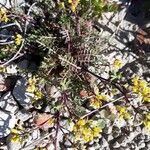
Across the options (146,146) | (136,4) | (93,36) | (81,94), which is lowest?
(146,146)

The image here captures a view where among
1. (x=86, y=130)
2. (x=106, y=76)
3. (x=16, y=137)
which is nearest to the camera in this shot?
(x=86, y=130)

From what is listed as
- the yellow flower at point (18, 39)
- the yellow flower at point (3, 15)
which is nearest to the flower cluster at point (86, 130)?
the yellow flower at point (18, 39)

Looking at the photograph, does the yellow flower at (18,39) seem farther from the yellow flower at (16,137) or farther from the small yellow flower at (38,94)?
the yellow flower at (16,137)

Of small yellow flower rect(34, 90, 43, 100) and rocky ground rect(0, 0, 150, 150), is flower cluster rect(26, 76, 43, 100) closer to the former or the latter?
small yellow flower rect(34, 90, 43, 100)

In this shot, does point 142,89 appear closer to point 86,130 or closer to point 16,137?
point 86,130

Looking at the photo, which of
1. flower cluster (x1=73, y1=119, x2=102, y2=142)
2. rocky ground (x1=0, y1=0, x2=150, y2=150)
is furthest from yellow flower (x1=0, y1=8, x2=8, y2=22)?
flower cluster (x1=73, y1=119, x2=102, y2=142)

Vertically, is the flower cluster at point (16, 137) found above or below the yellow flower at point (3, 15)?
below

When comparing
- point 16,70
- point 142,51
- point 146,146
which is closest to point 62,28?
point 16,70

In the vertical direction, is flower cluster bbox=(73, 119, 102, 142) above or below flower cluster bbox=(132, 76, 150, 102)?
below

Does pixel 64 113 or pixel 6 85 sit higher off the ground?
pixel 6 85

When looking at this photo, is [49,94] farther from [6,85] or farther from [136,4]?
[136,4]

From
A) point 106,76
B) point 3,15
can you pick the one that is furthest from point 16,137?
point 106,76
